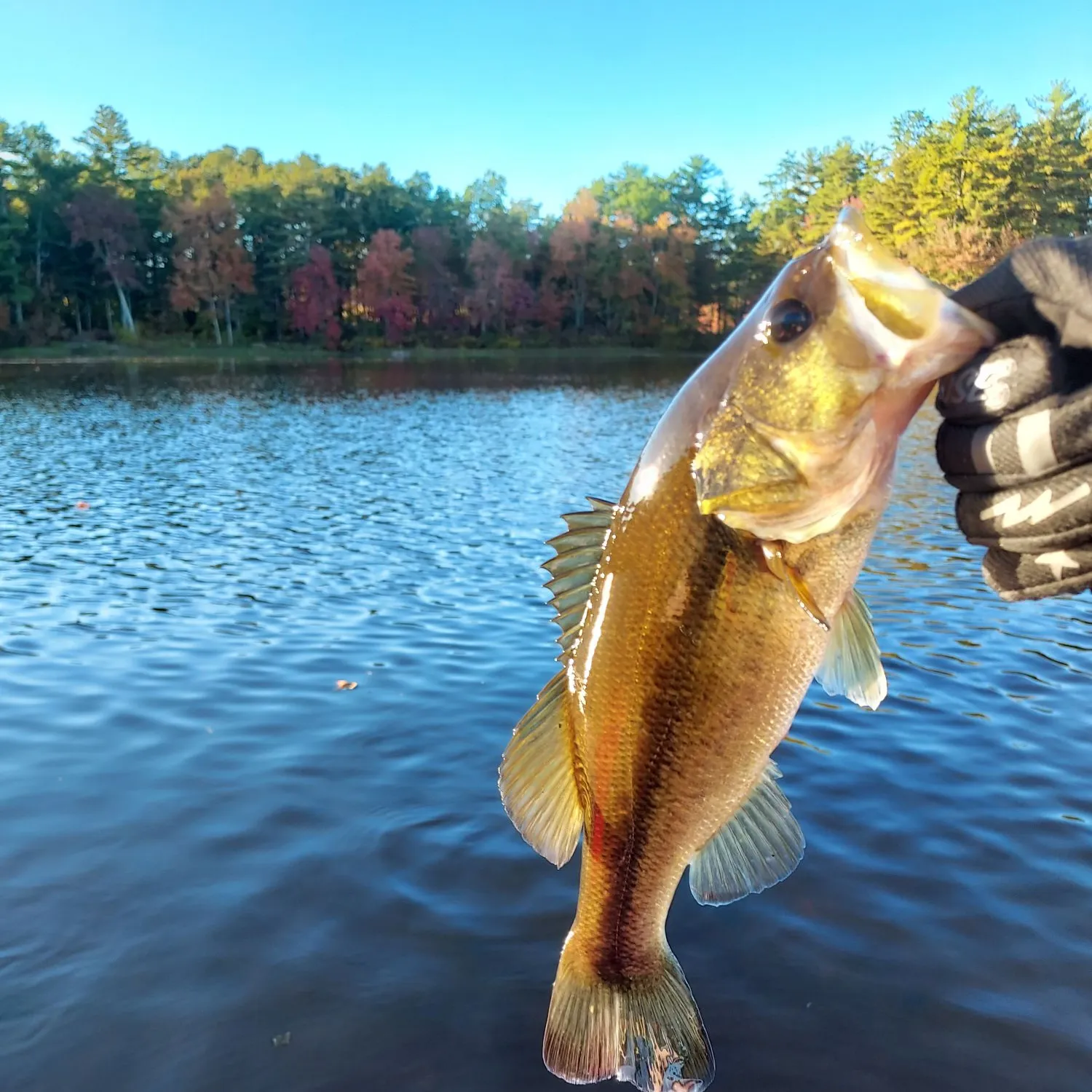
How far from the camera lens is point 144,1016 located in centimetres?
414

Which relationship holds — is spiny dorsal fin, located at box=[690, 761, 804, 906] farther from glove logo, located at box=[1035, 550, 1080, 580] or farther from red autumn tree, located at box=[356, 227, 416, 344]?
red autumn tree, located at box=[356, 227, 416, 344]

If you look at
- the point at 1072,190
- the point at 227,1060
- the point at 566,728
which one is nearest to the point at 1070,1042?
the point at 566,728

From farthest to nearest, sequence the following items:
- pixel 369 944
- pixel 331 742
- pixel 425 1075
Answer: pixel 331 742 → pixel 369 944 → pixel 425 1075

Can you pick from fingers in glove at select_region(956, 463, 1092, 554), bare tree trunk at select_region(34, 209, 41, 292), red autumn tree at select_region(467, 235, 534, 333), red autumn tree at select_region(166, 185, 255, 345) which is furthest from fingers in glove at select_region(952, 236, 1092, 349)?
red autumn tree at select_region(467, 235, 534, 333)

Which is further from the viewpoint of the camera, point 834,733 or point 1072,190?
point 1072,190

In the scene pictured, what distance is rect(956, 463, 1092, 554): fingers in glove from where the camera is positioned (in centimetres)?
211

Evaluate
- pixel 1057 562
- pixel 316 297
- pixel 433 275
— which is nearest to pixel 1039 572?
pixel 1057 562

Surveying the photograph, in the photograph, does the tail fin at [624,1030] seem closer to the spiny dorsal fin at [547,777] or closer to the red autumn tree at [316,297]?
the spiny dorsal fin at [547,777]

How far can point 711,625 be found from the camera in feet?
7.11

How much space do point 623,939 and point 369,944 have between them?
255 cm

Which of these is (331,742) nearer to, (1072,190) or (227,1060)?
(227,1060)

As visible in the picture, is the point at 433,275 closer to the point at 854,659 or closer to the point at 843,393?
the point at 854,659

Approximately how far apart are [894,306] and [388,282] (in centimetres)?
7699

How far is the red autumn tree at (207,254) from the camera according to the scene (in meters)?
68.1
